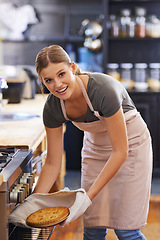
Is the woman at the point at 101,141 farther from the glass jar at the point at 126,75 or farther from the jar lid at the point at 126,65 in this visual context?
the jar lid at the point at 126,65

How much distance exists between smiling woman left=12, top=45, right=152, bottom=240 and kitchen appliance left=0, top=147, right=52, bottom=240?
0.12 m

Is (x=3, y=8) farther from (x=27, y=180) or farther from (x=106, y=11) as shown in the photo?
(x=27, y=180)

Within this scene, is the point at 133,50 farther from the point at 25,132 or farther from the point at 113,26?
the point at 25,132

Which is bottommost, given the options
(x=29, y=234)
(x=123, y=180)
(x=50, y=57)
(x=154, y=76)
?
(x=29, y=234)

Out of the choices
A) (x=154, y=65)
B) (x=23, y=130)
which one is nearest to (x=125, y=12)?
(x=154, y=65)

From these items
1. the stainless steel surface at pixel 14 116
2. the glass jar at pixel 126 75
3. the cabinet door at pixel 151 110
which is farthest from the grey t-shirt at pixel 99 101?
the glass jar at pixel 126 75

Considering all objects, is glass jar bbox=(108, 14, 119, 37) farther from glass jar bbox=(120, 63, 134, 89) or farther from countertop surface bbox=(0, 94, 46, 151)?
countertop surface bbox=(0, 94, 46, 151)

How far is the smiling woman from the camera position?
1820mm

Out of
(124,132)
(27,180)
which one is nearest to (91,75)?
(124,132)

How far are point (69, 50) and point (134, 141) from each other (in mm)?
3434

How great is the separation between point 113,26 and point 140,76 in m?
0.67

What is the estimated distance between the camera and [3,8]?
5.34 meters

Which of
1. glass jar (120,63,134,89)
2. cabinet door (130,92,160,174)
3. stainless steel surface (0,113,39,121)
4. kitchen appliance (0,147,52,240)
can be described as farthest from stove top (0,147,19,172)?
glass jar (120,63,134,89)

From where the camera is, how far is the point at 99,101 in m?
1.88
